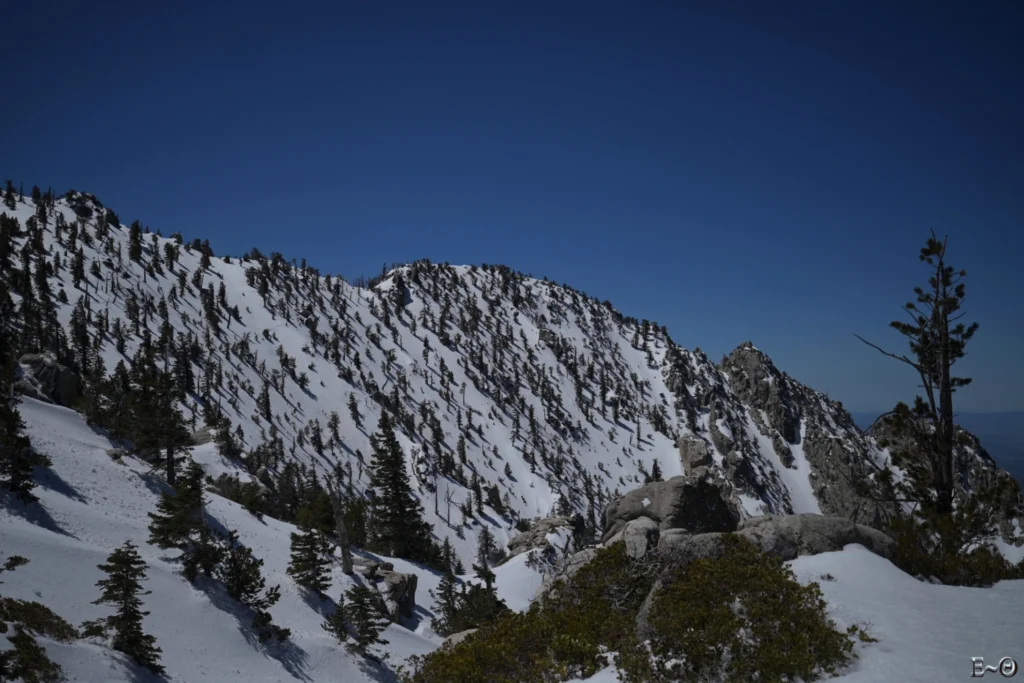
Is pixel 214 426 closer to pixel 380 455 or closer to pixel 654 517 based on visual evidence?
pixel 380 455

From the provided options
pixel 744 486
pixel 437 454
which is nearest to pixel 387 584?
pixel 437 454

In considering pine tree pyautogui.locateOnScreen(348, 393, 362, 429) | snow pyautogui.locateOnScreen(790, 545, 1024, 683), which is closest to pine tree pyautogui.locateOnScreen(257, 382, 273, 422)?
pine tree pyautogui.locateOnScreen(348, 393, 362, 429)

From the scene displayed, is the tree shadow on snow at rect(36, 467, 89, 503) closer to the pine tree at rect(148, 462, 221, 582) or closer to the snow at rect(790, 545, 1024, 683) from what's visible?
the pine tree at rect(148, 462, 221, 582)

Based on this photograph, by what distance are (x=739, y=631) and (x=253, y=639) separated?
26008 millimetres

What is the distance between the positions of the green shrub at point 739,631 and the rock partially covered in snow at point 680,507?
13038mm

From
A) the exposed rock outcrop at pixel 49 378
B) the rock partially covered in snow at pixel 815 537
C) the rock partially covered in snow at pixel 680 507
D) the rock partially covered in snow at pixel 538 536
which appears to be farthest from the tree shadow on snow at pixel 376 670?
the exposed rock outcrop at pixel 49 378

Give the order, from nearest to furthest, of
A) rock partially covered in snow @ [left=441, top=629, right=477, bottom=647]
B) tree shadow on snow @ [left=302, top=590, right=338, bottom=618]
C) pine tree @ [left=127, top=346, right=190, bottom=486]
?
rock partially covered in snow @ [left=441, top=629, right=477, bottom=647]
tree shadow on snow @ [left=302, top=590, right=338, bottom=618]
pine tree @ [left=127, top=346, right=190, bottom=486]

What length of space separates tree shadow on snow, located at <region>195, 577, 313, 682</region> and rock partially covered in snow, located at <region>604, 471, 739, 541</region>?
57.3 ft

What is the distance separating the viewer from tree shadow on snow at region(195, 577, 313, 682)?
88.1ft

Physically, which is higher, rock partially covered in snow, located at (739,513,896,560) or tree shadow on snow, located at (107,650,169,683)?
rock partially covered in snow, located at (739,513,896,560)

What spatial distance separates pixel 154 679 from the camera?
66.4 feet

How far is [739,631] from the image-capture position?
36.1 ft

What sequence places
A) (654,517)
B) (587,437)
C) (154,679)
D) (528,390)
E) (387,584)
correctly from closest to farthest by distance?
(154,679) < (654,517) < (387,584) < (587,437) < (528,390)

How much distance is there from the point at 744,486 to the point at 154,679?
6630 inches
